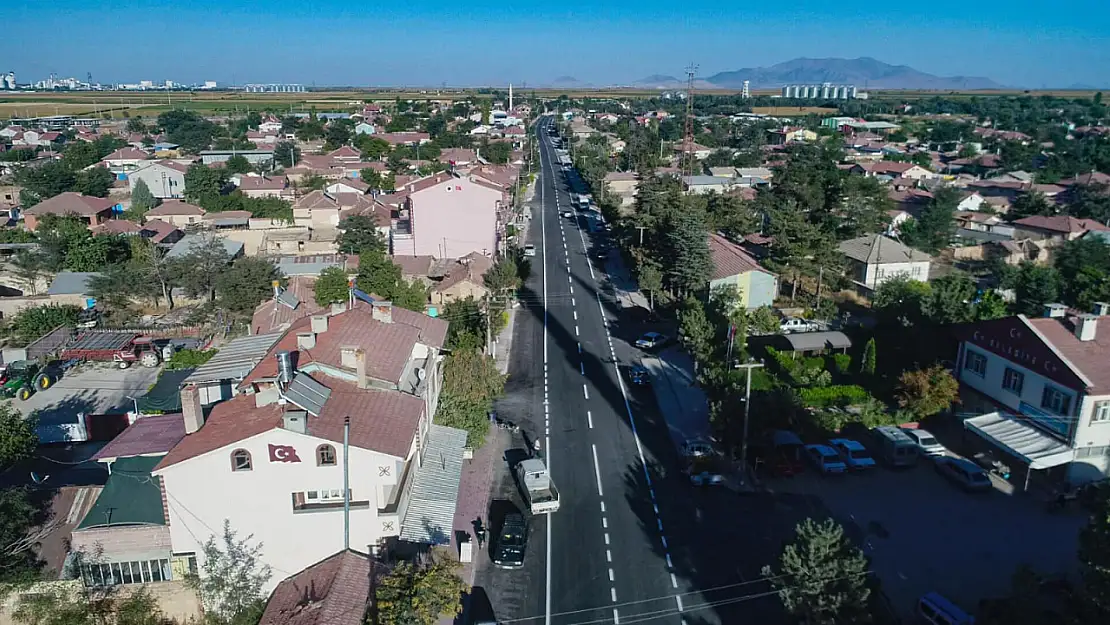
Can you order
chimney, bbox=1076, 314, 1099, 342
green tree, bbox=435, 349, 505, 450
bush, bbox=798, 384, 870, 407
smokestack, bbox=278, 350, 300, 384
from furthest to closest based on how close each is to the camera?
bush, bbox=798, 384, 870, 407 → green tree, bbox=435, 349, 505, 450 → chimney, bbox=1076, 314, 1099, 342 → smokestack, bbox=278, 350, 300, 384

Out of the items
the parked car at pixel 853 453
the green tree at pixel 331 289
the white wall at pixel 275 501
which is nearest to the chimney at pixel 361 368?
the white wall at pixel 275 501

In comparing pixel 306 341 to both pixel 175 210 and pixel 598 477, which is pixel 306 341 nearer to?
pixel 598 477

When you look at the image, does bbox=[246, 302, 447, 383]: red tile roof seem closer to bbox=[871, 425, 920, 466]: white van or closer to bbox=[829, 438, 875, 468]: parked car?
bbox=[829, 438, 875, 468]: parked car

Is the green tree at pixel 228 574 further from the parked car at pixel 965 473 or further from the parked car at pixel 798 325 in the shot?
the parked car at pixel 798 325

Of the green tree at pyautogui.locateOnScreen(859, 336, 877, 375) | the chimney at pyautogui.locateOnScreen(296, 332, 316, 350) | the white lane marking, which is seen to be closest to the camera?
the chimney at pyautogui.locateOnScreen(296, 332, 316, 350)

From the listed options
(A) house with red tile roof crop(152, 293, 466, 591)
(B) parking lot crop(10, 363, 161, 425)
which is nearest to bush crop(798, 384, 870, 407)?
(A) house with red tile roof crop(152, 293, 466, 591)

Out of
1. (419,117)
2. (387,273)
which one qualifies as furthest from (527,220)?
(419,117)
